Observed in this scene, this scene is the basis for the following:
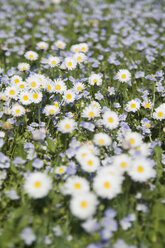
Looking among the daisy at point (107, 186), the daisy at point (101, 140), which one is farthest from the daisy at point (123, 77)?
the daisy at point (107, 186)

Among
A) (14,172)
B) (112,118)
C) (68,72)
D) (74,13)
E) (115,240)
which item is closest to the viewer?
(115,240)

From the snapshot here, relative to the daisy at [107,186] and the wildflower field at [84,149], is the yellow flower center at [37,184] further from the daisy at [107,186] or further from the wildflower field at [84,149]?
the daisy at [107,186]

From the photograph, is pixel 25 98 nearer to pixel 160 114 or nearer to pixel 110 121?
pixel 110 121

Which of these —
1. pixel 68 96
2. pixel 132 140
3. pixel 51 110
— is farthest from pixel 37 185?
pixel 68 96

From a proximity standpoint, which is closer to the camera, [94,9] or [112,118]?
[112,118]

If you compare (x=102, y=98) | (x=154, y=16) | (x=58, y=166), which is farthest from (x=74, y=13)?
(x=58, y=166)

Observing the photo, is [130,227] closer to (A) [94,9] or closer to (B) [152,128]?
(B) [152,128]

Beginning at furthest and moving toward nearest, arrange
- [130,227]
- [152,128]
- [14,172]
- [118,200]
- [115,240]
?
[152,128], [14,172], [118,200], [130,227], [115,240]
